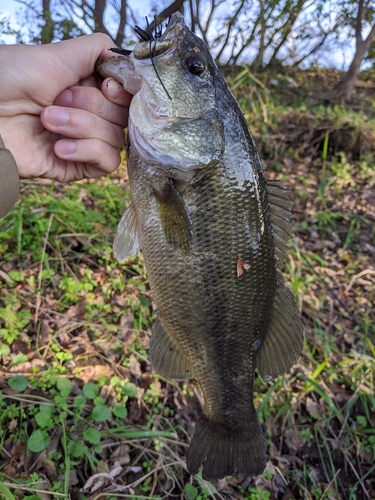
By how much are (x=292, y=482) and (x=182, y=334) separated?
1.80 m

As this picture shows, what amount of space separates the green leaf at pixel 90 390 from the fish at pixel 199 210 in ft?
2.58

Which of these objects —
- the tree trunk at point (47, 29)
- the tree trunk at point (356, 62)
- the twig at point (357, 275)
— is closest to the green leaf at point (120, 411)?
the twig at point (357, 275)

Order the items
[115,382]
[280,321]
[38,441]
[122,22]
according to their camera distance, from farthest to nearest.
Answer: [122,22] < [115,382] < [38,441] < [280,321]

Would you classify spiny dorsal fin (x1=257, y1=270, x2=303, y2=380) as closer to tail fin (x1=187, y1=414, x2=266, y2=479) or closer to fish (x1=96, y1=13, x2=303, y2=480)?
A: fish (x1=96, y1=13, x2=303, y2=480)

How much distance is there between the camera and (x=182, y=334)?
1.65 m

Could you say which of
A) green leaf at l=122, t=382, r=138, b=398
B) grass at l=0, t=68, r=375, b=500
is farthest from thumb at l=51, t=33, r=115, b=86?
green leaf at l=122, t=382, r=138, b=398

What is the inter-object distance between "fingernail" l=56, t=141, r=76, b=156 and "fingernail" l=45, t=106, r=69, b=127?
10 cm

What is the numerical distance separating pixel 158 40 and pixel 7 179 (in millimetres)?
871

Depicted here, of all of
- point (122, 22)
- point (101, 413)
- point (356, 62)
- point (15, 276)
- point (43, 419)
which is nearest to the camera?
point (43, 419)

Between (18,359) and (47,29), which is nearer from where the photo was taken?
(18,359)

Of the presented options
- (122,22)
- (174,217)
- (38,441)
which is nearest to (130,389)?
(38,441)

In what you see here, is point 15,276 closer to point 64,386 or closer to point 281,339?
point 64,386

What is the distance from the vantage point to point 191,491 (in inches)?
87.9

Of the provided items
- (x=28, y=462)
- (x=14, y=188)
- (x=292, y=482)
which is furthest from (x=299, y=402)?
(x=14, y=188)
